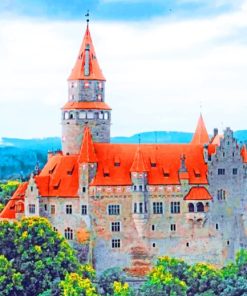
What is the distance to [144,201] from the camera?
114 metres

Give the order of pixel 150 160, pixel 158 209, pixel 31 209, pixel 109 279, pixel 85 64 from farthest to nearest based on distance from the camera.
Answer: pixel 85 64 < pixel 150 160 < pixel 31 209 < pixel 158 209 < pixel 109 279

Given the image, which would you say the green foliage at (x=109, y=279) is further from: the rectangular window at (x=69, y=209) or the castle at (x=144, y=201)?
the rectangular window at (x=69, y=209)

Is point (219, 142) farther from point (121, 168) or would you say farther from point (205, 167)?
point (121, 168)

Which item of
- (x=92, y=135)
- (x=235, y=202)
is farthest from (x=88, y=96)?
(x=235, y=202)

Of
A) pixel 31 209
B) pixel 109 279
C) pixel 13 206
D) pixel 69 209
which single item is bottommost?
pixel 109 279

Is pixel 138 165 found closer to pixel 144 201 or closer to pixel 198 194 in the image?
pixel 144 201

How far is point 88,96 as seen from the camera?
120 metres

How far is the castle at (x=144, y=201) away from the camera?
4446 inches

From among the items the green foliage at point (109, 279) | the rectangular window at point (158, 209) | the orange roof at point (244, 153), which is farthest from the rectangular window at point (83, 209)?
the orange roof at point (244, 153)

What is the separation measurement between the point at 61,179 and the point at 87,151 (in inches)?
182

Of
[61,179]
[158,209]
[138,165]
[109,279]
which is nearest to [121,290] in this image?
[109,279]

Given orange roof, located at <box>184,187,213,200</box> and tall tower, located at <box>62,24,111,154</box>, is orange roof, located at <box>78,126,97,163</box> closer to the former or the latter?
tall tower, located at <box>62,24,111,154</box>

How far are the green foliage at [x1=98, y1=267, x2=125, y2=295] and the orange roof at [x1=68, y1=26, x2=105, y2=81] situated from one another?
924 inches

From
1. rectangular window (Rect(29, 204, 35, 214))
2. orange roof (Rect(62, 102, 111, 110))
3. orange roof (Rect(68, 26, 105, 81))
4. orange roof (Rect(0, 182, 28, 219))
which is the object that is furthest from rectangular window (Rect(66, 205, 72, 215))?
orange roof (Rect(68, 26, 105, 81))
